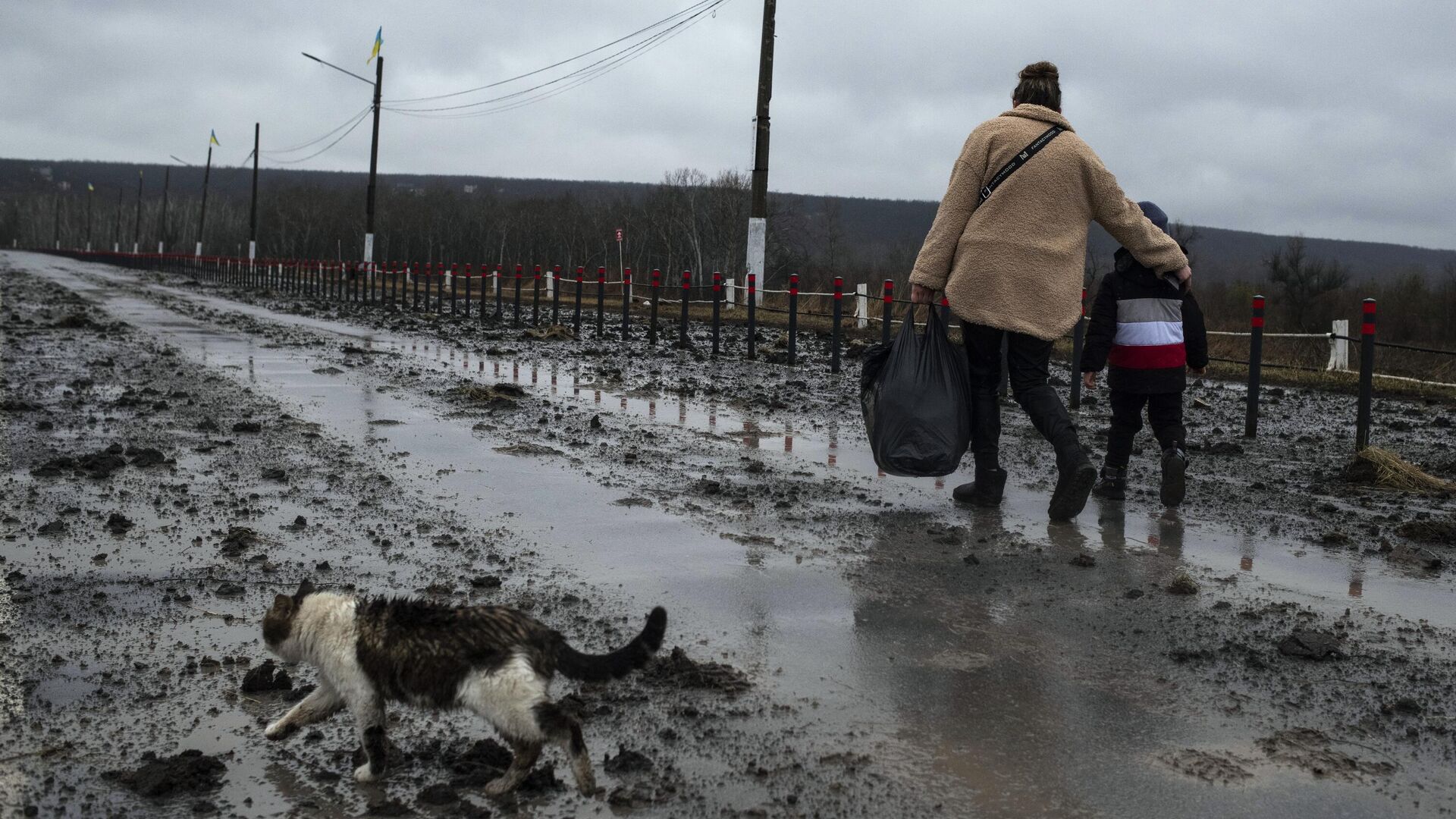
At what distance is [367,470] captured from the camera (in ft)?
24.7

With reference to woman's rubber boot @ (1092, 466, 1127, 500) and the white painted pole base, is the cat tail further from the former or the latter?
the white painted pole base

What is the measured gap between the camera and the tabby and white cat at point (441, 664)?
3.01 m

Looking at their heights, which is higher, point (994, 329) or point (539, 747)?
point (994, 329)

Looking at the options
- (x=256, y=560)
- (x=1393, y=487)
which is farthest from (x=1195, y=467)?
(x=256, y=560)

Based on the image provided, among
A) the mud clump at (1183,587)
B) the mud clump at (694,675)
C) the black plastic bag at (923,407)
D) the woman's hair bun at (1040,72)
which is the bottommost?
the mud clump at (694,675)

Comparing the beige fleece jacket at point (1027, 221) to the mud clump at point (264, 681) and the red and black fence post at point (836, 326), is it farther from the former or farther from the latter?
the red and black fence post at point (836, 326)

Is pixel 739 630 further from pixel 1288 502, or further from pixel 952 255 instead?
pixel 1288 502

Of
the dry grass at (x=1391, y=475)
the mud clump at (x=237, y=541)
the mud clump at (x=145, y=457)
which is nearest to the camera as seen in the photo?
the mud clump at (x=237, y=541)

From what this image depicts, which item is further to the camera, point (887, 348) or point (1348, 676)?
point (887, 348)

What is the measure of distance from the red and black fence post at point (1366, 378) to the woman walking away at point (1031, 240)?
12.2ft

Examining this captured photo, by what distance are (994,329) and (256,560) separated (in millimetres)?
3572

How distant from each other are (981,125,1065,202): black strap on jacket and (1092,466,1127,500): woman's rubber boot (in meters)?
1.83

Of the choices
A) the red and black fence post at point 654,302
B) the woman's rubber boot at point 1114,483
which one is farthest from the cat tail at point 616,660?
the red and black fence post at point 654,302

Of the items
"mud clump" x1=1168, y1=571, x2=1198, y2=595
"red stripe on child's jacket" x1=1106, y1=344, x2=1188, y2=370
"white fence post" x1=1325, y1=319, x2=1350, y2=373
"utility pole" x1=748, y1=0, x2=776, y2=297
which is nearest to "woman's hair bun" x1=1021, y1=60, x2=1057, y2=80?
"red stripe on child's jacket" x1=1106, y1=344, x2=1188, y2=370
